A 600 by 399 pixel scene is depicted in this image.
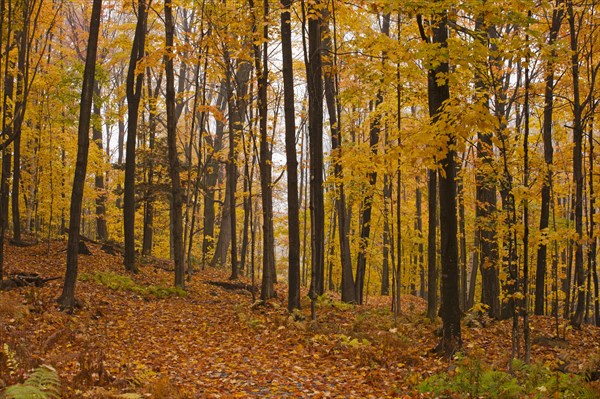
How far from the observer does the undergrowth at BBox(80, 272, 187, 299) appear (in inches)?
526

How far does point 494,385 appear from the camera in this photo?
19.4 feet

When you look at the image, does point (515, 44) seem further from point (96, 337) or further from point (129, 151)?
point (129, 151)

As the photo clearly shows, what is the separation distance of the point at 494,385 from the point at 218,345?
204 inches

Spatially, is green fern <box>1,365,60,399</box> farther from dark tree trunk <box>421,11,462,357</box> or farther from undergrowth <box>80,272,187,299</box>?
undergrowth <box>80,272,187,299</box>

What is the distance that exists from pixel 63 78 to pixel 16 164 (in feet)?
10.5

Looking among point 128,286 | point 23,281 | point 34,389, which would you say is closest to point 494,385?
point 34,389

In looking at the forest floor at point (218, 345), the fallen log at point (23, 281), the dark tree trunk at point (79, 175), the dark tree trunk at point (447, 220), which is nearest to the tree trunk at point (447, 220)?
the dark tree trunk at point (447, 220)

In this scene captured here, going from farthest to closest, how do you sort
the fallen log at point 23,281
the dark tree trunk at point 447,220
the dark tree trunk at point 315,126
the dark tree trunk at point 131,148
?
the dark tree trunk at point 131,148 → the dark tree trunk at point 315,126 → the fallen log at point 23,281 → the dark tree trunk at point 447,220

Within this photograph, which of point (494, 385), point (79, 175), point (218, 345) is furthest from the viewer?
point (79, 175)

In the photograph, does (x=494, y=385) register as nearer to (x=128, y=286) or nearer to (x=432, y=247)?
(x=432, y=247)

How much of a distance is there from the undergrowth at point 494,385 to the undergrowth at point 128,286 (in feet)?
30.5

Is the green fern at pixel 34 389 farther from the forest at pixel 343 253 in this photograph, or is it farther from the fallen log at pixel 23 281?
the fallen log at pixel 23 281

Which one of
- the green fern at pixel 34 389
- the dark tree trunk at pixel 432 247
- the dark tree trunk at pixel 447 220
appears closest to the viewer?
the green fern at pixel 34 389

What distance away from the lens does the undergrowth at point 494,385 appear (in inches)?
227
